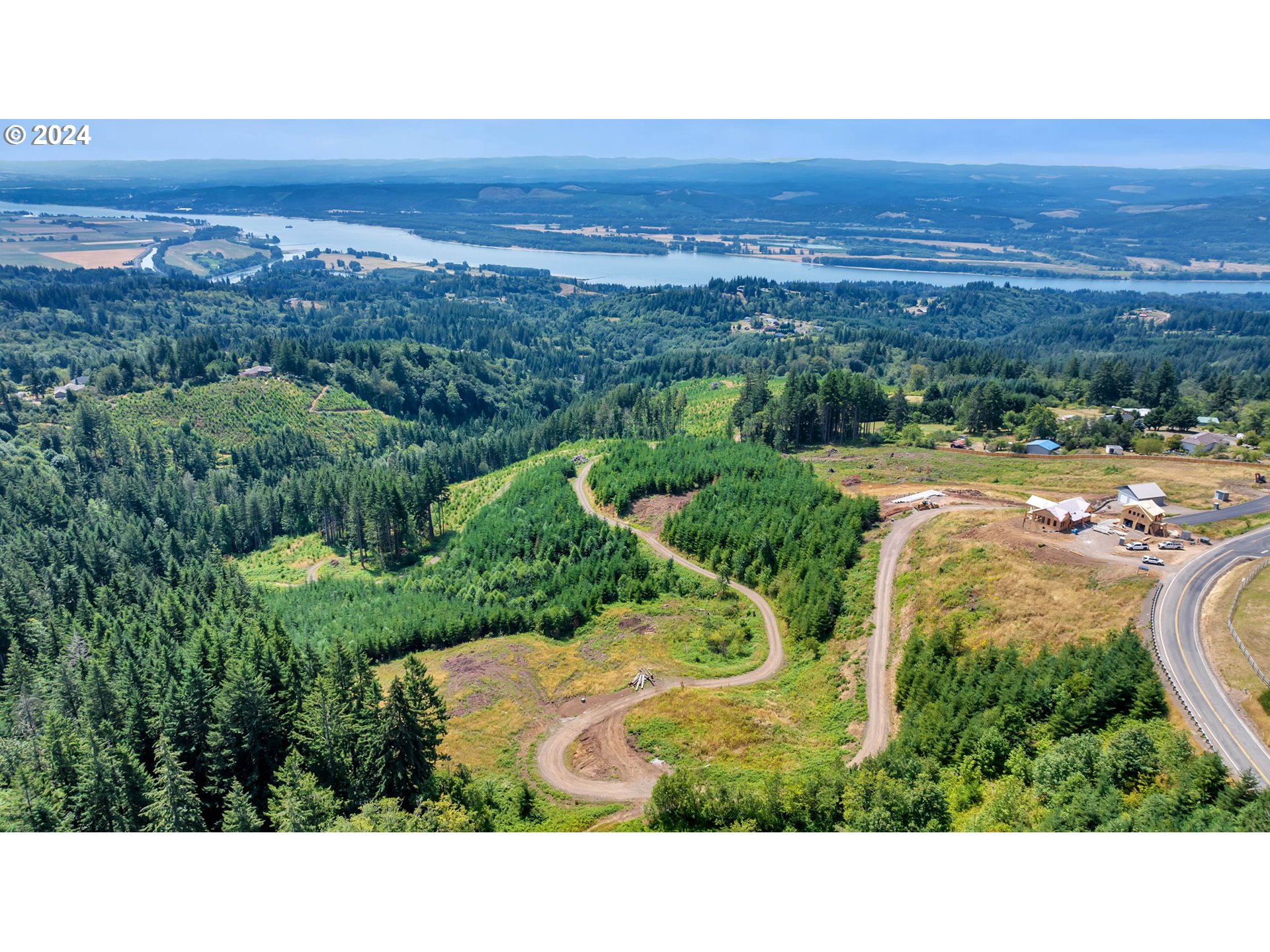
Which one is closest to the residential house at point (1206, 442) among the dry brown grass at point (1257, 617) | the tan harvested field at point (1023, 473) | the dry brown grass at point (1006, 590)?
the tan harvested field at point (1023, 473)

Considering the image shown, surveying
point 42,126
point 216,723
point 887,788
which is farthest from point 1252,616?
point 42,126

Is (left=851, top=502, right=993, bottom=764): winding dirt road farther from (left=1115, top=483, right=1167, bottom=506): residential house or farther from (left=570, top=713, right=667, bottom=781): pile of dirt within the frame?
(left=570, top=713, right=667, bottom=781): pile of dirt

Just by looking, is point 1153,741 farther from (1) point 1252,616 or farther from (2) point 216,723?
(2) point 216,723

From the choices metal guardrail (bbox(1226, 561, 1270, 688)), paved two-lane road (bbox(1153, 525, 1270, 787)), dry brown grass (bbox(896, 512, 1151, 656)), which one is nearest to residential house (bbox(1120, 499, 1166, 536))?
paved two-lane road (bbox(1153, 525, 1270, 787))

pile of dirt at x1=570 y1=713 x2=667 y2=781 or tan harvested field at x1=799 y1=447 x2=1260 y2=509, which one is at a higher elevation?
tan harvested field at x1=799 y1=447 x2=1260 y2=509

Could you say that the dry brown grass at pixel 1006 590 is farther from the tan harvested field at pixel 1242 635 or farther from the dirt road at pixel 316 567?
the dirt road at pixel 316 567

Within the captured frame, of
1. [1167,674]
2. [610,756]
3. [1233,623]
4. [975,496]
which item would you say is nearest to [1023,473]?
[975,496]
